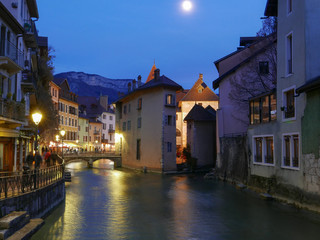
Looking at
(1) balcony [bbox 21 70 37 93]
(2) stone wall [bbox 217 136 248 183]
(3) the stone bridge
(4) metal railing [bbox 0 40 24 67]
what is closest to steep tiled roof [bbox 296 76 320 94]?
(2) stone wall [bbox 217 136 248 183]

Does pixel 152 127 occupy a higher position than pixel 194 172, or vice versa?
pixel 152 127

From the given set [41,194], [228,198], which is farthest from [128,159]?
[41,194]

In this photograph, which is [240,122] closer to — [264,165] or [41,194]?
[264,165]

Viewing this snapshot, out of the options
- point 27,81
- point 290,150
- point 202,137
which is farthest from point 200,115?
point 290,150

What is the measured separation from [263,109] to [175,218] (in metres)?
10.5

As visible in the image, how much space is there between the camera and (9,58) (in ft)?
55.9

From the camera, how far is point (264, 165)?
2225 centimetres

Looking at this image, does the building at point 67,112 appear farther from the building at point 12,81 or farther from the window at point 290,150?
the window at point 290,150

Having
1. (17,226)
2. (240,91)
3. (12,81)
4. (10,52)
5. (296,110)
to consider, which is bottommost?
(17,226)

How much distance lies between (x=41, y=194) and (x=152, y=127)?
95.5ft

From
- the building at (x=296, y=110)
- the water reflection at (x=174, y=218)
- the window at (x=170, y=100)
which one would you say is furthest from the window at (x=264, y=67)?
the window at (x=170, y=100)

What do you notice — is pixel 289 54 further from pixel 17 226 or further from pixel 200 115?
pixel 200 115

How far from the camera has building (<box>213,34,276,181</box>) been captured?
2911 centimetres

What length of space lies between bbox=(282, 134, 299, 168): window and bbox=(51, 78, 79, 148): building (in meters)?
49.1
